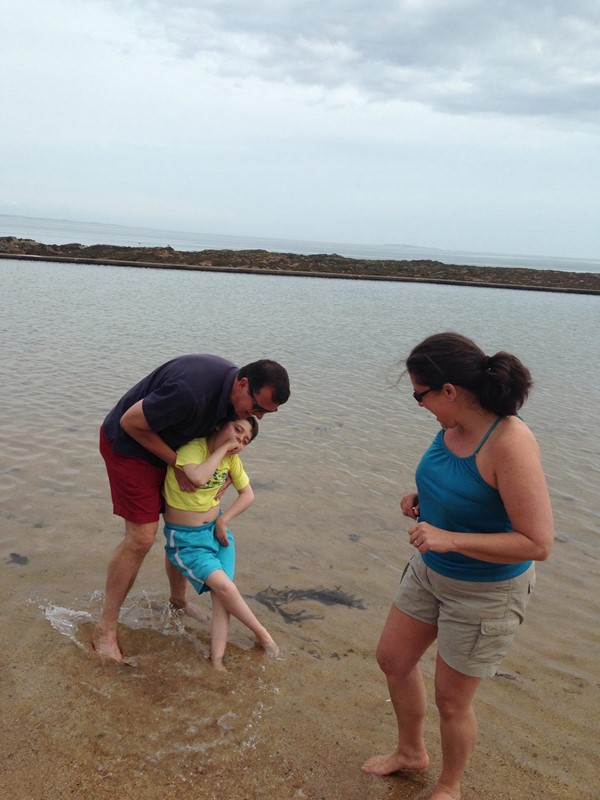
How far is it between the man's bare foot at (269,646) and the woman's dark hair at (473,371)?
6.57 ft

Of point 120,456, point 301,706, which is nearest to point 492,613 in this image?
point 301,706

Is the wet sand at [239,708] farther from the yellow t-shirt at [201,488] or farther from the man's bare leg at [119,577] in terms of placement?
the yellow t-shirt at [201,488]

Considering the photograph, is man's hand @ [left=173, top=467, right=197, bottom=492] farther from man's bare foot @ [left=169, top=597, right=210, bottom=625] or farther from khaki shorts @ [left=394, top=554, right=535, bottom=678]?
→ khaki shorts @ [left=394, top=554, right=535, bottom=678]

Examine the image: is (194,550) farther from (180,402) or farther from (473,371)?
(473,371)

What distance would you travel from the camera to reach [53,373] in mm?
9781

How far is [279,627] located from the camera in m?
4.00

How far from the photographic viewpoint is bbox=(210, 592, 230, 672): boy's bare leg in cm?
355

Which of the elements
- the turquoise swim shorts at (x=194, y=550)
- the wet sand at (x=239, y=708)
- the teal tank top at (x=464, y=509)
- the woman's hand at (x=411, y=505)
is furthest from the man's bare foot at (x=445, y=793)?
the turquoise swim shorts at (x=194, y=550)

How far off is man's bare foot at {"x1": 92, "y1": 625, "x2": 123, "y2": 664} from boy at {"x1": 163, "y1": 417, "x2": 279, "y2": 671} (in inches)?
18.9

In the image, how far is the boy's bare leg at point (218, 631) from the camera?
3547 millimetres

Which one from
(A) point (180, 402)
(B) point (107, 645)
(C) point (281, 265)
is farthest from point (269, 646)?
(C) point (281, 265)

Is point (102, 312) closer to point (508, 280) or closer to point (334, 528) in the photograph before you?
point (334, 528)

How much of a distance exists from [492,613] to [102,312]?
1556cm

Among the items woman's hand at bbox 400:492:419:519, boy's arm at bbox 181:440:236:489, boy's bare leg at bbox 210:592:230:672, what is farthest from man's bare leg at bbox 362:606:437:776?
boy's arm at bbox 181:440:236:489
